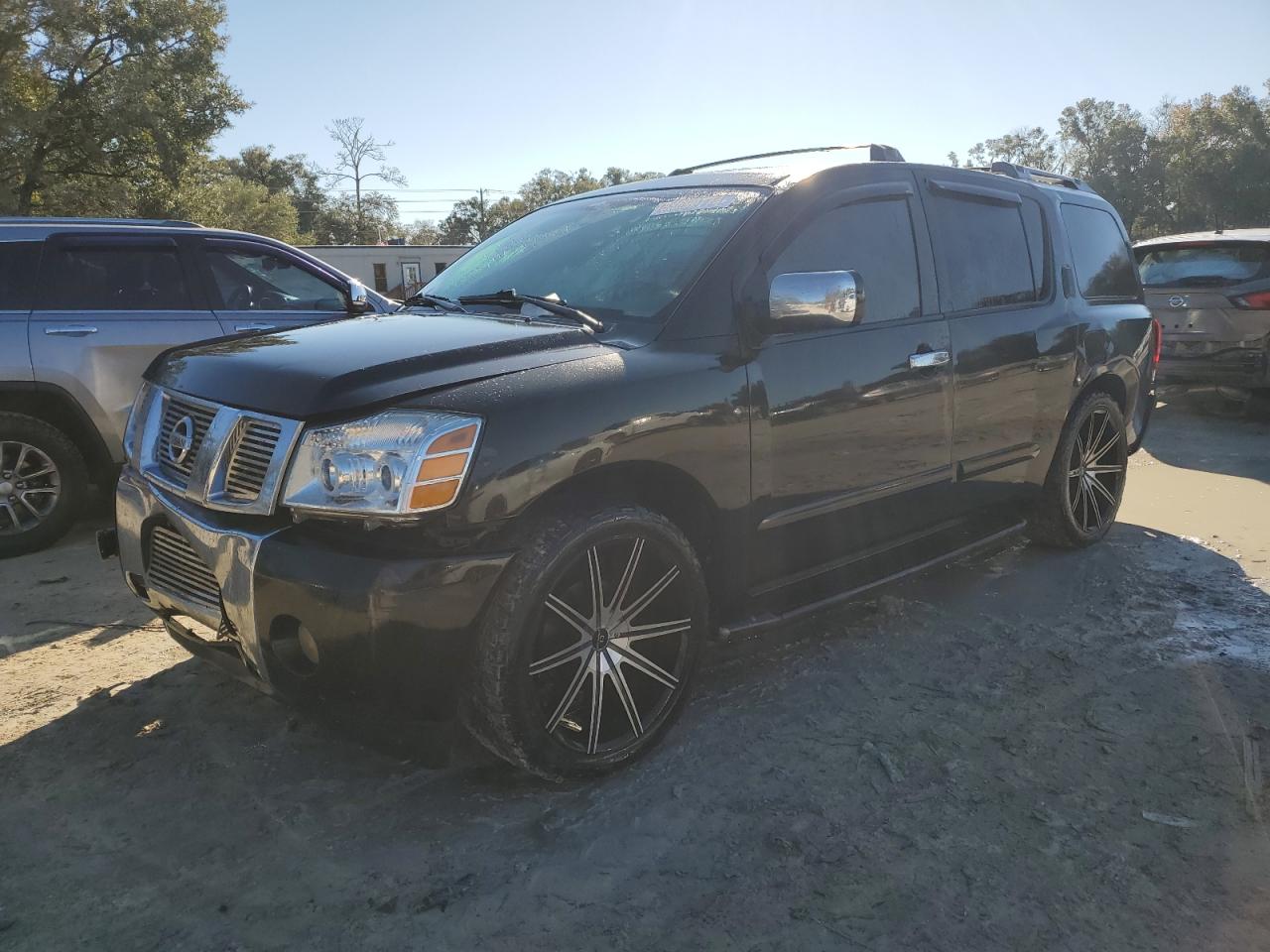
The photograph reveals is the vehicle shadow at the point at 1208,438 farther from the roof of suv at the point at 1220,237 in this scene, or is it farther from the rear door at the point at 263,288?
the rear door at the point at 263,288

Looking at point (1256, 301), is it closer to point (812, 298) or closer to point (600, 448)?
point (812, 298)

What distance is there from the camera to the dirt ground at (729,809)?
7.35 feet

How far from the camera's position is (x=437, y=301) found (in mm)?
3672

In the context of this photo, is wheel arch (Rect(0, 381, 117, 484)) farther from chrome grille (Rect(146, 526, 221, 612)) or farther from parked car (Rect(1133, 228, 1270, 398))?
parked car (Rect(1133, 228, 1270, 398))

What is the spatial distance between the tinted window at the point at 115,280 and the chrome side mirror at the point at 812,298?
4108 mm

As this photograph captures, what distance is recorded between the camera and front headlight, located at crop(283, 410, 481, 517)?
239 cm

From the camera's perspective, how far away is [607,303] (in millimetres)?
3213

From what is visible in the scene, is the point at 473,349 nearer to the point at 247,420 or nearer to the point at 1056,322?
the point at 247,420

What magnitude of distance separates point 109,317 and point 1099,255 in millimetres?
5491

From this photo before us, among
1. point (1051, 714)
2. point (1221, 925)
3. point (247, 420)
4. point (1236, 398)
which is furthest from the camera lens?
point (1236, 398)

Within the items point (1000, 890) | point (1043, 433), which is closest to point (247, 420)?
point (1000, 890)

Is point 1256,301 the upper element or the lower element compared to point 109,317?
lower

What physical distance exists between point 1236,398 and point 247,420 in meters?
9.54

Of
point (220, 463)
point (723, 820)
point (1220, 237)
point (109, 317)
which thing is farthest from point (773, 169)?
point (1220, 237)
